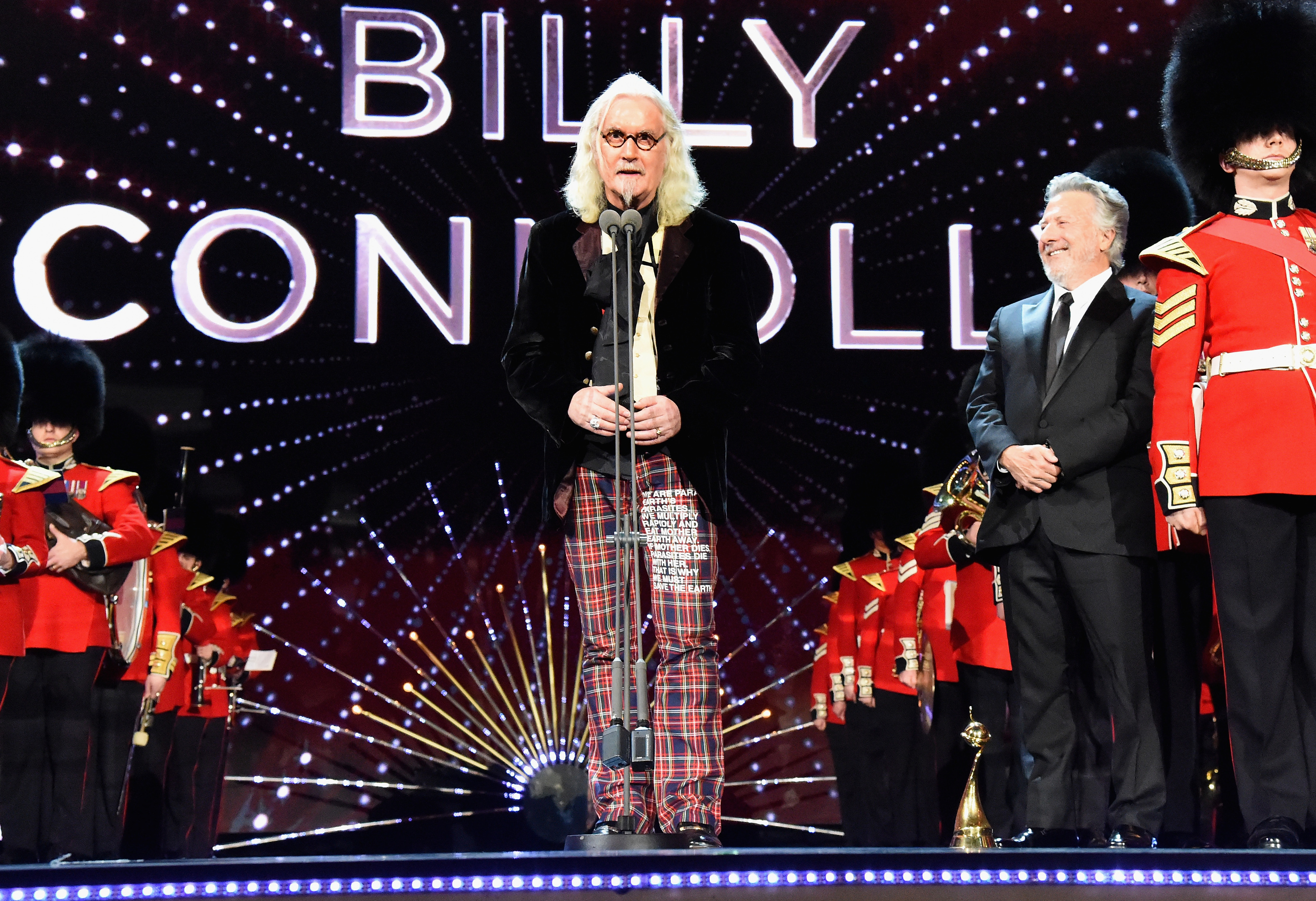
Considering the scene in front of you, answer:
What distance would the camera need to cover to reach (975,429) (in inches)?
155

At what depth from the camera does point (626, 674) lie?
299 centimetres

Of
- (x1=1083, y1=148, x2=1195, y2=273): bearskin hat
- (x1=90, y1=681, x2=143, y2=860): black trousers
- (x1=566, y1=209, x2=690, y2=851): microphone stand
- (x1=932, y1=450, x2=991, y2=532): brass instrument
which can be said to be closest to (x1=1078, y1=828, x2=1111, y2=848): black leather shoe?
(x1=566, y1=209, x2=690, y2=851): microphone stand

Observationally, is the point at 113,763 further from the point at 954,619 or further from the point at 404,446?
the point at 954,619

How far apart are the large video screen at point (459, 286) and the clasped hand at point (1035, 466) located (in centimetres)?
331

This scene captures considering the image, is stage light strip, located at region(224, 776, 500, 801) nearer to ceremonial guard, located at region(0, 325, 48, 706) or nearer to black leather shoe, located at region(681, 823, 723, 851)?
ceremonial guard, located at region(0, 325, 48, 706)

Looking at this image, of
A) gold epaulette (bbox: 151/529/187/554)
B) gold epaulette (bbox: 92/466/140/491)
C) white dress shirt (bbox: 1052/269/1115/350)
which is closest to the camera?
white dress shirt (bbox: 1052/269/1115/350)

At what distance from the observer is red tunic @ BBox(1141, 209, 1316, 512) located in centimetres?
334

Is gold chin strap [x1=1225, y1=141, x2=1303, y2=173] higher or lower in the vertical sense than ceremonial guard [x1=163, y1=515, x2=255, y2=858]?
higher

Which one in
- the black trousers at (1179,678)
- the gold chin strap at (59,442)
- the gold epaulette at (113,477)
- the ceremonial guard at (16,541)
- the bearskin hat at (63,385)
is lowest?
the black trousers at (1179,678)

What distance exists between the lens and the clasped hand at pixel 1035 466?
12.1 feet

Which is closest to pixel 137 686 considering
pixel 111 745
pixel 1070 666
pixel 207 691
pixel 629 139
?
pixel 111 745

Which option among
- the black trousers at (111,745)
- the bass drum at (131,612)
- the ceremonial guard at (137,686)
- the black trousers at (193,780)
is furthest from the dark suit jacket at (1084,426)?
the black trousers at (193,780)

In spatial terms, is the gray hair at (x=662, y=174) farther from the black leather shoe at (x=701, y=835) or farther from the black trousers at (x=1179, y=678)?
the black trousers at (x=1179, y=678)

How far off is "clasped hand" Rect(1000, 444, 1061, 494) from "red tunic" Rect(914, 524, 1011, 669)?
182 centimetres
